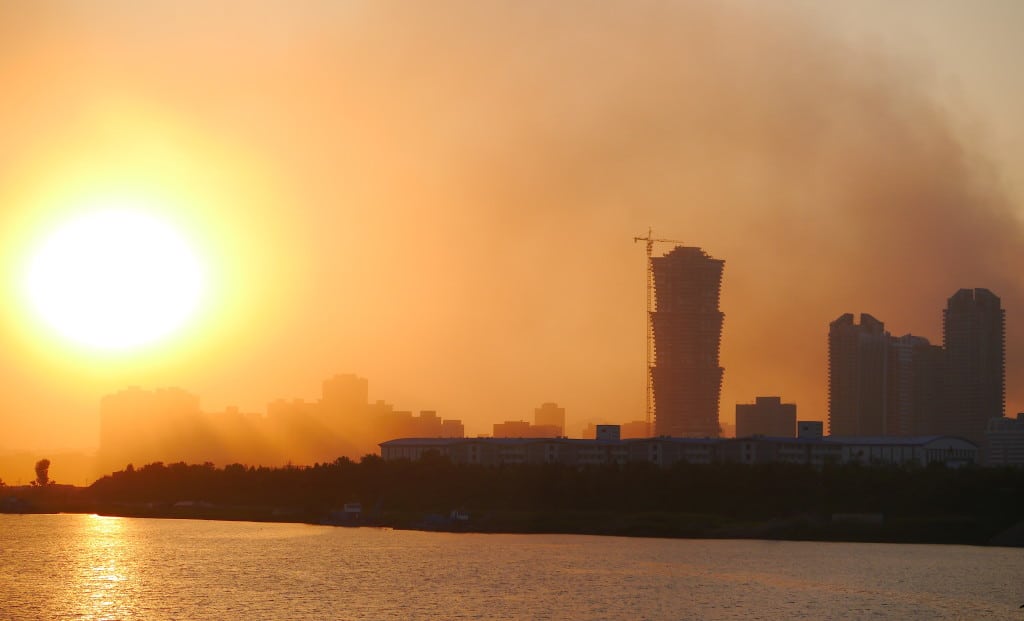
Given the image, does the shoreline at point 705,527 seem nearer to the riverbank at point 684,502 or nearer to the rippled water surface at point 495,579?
the riverbank at point 684,502

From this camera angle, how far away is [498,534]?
151 m

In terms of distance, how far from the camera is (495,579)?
9662 centimetres

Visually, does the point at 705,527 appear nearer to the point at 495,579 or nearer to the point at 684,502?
the point at 684,502

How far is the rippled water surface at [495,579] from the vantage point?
8150 centimetres

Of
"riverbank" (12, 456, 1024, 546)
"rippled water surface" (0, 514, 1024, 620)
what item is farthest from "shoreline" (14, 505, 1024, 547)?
"rippled water surface" (0, 514, 1024, 620)

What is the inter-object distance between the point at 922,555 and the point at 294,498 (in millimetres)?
96165

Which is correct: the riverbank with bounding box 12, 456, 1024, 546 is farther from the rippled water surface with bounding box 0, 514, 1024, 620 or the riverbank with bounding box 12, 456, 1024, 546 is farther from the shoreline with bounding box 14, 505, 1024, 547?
the rippled water surface with bounding box 0, 514, 1024, 620

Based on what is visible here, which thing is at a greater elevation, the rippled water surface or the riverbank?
the riverbank

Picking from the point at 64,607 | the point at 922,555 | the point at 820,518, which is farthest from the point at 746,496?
the point at 64,607

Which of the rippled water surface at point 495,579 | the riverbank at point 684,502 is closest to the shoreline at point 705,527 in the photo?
the riverbank at point 684,502

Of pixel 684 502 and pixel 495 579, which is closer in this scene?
pixel 495 579

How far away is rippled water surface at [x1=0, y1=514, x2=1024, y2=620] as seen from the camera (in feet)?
267

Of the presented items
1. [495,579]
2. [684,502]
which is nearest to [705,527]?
[684,502]

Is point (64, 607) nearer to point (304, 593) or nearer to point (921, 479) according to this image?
point (304, 593)
